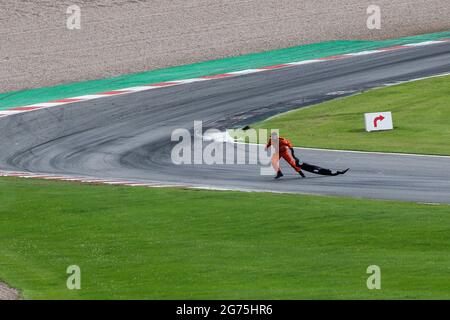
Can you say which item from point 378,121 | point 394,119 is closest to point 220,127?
point 378,121

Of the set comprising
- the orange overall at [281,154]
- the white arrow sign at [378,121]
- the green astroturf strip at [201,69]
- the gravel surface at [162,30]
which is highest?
the gravel surface at [162,30]

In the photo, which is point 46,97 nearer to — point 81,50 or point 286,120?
point 81,50

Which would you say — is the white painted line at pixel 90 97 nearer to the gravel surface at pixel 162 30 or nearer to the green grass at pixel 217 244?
the gravel surface at pixel 162 30

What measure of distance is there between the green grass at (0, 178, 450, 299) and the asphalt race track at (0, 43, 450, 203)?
6.58 feet

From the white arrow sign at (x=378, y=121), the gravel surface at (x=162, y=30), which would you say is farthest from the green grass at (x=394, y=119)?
the gravel surface at (x=162, y=30)

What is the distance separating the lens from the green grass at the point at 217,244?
1440 cm

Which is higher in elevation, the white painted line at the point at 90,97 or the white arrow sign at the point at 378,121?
the white painted line at the point at 90,97

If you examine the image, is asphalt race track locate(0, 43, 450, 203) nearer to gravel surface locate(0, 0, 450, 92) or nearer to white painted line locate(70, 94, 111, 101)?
white painted line locate(70, 94, 111, 101)

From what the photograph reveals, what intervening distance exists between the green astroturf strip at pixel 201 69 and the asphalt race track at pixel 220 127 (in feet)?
5.08

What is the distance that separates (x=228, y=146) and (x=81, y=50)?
1450 cm

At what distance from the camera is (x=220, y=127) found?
31359 mm

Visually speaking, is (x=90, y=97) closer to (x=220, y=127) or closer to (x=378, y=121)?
(x=220, y=127)

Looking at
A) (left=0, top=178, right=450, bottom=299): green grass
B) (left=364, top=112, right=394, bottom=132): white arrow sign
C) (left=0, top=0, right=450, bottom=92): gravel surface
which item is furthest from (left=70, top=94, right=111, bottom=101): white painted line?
(left=0, top=178, right=450, bottom=299): green grass
